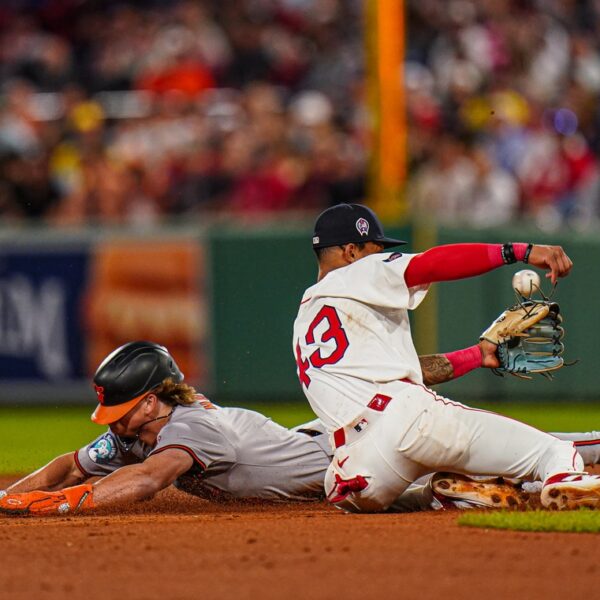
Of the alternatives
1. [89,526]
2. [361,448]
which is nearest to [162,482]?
[89,526]

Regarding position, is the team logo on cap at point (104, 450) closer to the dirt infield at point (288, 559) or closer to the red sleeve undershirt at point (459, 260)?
the dirt infield at point (288, 559)

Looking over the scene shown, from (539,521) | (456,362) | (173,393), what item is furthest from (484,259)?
(173,393)

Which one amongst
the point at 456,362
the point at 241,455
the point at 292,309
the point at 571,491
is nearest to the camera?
the point at 571,491

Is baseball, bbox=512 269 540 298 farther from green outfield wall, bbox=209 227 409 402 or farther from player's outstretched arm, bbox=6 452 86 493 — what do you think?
green outfield wall, bbox=209 227 409 402

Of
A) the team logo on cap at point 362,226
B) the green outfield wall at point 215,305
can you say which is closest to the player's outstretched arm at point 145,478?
the team logo on cap at point 362,226

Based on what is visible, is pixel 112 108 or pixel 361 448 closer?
pixel 361 448

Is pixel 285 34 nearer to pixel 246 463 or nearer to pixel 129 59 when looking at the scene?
pixel 129 59

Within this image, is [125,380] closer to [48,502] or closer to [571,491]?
[48,502]

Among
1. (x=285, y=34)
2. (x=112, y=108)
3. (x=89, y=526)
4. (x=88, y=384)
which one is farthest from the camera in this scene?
(x=285, y=34)
